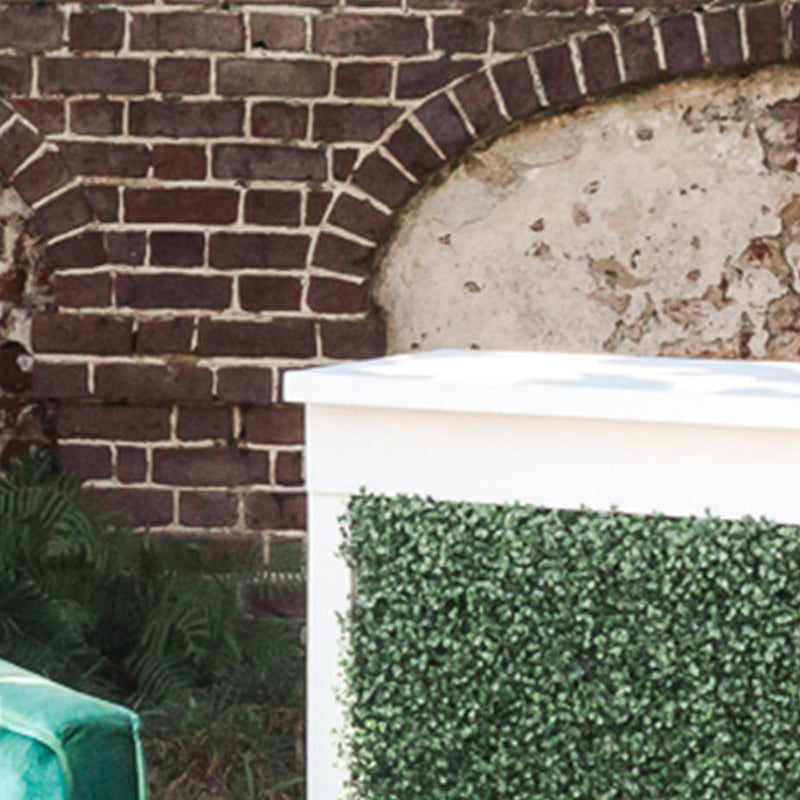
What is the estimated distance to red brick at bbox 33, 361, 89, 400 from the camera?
15.5ft

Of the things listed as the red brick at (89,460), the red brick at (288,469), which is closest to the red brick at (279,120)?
the red brick at (288,469)

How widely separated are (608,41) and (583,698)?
2.37m

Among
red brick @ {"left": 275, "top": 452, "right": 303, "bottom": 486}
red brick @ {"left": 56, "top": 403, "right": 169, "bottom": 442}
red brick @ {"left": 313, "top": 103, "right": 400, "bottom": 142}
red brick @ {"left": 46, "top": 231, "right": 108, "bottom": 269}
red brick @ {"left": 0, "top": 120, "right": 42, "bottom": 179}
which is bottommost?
red brick @ {"left": 275, "top": 452, "right": 303, "bottom": 486}

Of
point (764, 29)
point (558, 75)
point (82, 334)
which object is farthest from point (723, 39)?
point (82, 334)

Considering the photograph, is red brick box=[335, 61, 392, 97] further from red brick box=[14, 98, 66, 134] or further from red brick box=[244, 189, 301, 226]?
red brick box=[14, 98, 66, 134]

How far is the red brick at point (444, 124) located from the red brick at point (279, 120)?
32 centimetres

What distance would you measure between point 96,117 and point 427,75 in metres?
0.92

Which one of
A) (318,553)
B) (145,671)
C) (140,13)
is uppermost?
(140,13)

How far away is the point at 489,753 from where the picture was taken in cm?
278

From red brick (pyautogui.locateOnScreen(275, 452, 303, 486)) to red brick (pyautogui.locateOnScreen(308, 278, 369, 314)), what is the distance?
411mm

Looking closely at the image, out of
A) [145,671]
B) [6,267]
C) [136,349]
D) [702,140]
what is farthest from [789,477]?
[6,267]

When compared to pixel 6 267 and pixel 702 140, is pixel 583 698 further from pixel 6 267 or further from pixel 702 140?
pixel 6 267

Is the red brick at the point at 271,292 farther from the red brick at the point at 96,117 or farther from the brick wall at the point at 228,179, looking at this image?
the red brick at the point at 96,117

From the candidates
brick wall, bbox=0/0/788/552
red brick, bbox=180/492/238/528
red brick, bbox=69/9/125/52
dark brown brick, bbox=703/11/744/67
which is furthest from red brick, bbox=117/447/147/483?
dark brown brick, bbox=703/11/744/67
